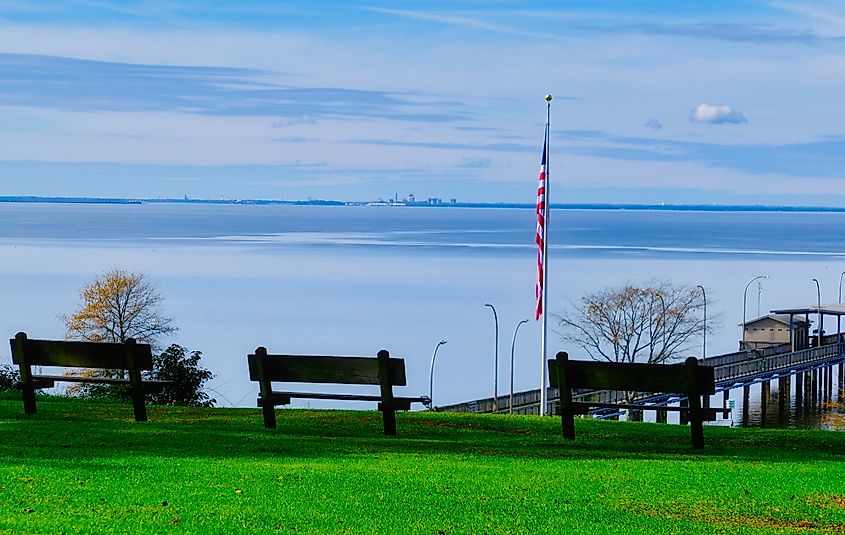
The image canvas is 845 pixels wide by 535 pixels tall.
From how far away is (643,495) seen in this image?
9.98 m

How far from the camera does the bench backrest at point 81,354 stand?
1509 cm

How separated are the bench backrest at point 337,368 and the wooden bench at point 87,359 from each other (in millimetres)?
1629

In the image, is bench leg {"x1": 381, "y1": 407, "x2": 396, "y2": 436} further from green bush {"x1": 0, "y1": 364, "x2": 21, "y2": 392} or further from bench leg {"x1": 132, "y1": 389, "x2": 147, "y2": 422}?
green bush {"x1": 0, "y1": 364, "x2": 21, "y2": 392}

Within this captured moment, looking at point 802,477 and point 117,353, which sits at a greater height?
point 117,353

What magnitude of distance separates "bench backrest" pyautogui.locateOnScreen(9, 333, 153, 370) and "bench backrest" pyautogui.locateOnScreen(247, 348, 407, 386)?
1566 mm

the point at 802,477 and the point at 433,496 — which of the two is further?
the point at 802,477

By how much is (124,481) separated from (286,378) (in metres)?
5.06

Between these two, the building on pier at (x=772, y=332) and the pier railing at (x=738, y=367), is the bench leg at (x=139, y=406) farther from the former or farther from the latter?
the building on pier at (x=772, y=332)

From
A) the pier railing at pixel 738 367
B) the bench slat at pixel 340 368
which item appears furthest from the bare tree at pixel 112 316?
the bench slat at pixel 340 368

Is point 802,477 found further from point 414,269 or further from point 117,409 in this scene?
point 414,269

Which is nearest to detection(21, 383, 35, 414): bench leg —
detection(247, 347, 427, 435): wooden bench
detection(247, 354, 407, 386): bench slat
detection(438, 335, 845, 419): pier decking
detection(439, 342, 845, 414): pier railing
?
detection(247, 347, 427, 435): wooden bench

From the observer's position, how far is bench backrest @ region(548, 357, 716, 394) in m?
13.7

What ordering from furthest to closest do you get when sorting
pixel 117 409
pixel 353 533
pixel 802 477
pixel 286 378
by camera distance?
pixel 117 409 → pixel 286 378 → pixel 802 477 → pixel 353 533

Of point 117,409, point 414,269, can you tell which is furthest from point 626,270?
point 117,409
